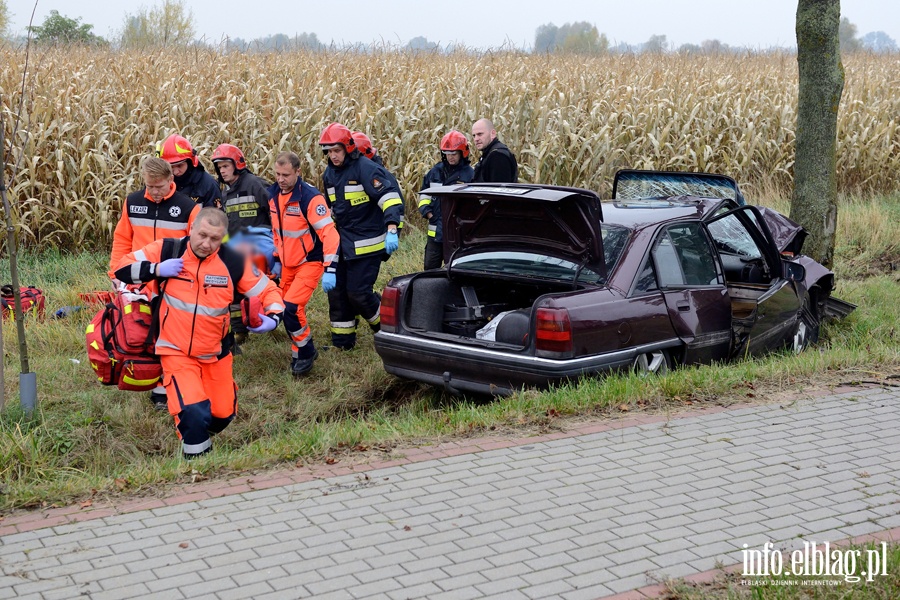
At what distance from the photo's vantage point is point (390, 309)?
7.28 meters

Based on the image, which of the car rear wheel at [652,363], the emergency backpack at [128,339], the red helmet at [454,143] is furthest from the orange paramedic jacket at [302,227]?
the car rear wheel at [652,363]

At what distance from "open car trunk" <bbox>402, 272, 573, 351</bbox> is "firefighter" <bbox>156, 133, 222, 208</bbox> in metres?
1.96

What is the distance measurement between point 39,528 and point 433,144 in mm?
9933

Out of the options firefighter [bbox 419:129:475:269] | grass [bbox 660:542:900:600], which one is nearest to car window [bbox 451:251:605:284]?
firefighter [bbox 419:129:475:269]

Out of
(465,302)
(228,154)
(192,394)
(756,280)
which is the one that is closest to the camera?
(192,394)

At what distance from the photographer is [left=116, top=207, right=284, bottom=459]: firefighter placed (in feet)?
18.3

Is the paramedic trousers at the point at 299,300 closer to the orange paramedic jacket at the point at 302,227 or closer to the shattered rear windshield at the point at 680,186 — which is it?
the orange paramedic jacket at the point at 302,227

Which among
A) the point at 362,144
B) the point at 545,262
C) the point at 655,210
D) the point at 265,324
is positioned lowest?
the point at 265,324

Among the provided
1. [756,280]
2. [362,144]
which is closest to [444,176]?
[362,144]

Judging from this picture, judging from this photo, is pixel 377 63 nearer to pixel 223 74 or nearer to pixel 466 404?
pixel 223 74

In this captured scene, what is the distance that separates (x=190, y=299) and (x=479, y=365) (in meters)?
2.02

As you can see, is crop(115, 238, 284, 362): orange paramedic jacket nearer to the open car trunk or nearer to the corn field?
the open car trunk

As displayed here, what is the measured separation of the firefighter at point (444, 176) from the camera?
33.2 ft

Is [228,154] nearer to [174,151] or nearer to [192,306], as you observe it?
[174,151]
